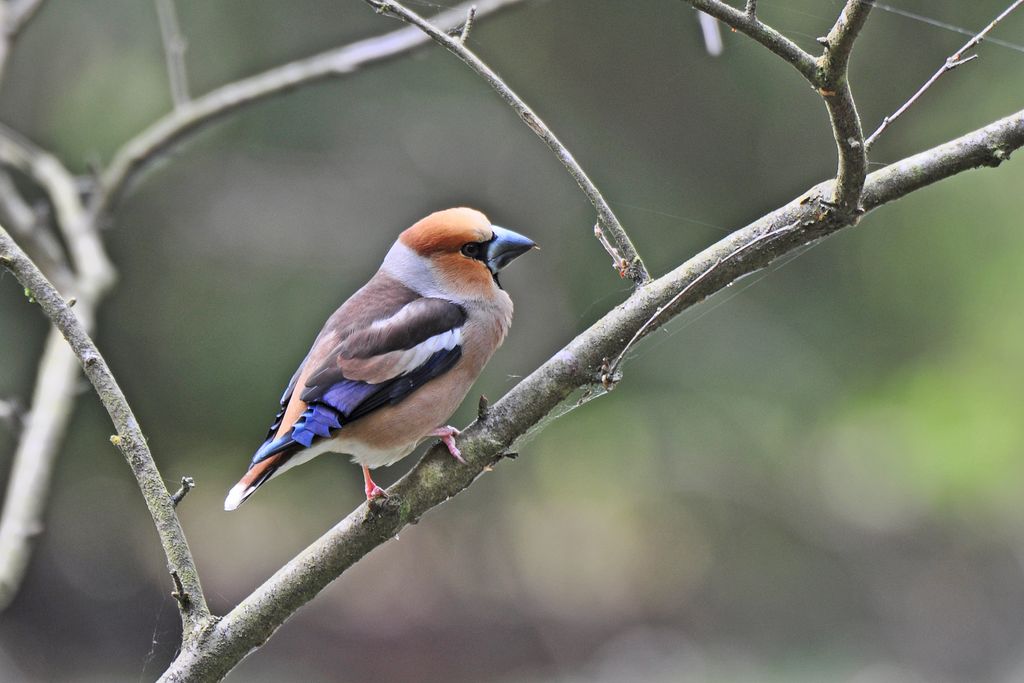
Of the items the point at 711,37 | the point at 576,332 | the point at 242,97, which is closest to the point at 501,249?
the point at 711,37

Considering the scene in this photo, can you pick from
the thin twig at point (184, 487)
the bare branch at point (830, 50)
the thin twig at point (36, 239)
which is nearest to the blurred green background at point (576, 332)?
the thin twig at point (36, 239)

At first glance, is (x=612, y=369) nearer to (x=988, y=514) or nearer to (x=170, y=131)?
(x=170, y=131)

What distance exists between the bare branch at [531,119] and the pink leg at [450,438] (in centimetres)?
41

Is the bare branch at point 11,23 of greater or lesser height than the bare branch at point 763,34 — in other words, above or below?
above

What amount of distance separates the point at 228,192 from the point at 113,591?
2.50m

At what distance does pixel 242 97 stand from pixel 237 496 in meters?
1.85

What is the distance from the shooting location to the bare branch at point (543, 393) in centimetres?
165

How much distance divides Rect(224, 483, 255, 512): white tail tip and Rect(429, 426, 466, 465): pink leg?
1.09ft

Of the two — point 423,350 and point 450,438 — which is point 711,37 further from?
point 450,438

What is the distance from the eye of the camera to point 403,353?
201 centimetres

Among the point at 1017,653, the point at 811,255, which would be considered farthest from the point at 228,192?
the point at 1017,653

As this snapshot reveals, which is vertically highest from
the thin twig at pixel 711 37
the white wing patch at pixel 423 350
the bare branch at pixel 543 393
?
the thin twig at pixel 711 37

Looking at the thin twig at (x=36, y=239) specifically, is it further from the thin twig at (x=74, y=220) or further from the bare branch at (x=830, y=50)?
the bare branch at (x=830, y=50)

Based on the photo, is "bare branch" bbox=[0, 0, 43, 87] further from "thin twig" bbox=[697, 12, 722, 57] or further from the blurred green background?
"thin twig" bbox=[697, 12, 722, 57]
